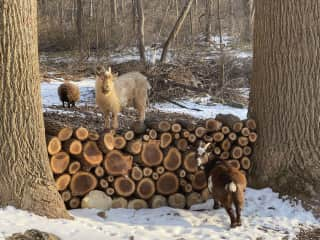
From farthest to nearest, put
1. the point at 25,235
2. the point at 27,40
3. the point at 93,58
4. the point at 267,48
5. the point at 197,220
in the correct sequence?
the point at 93,58 < the point at 267,48 < the point at 197,220 < the point at 27,40 < the point at 25,235

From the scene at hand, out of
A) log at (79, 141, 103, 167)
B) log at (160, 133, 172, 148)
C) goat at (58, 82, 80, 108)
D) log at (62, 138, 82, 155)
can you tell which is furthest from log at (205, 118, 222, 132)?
goat at (58, 82, 80, 108)

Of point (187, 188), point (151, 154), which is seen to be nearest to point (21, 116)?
point (151, 154)

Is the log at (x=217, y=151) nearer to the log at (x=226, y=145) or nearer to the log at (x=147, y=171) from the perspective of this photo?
the log at (x=226, y=145)

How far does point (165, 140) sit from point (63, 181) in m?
1.55

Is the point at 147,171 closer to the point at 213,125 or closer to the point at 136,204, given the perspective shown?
the point at 136,204

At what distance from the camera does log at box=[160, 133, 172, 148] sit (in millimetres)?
6980

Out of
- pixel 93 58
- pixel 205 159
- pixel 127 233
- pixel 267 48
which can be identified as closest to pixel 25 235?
pixel 127 233

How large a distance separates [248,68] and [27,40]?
13820mm

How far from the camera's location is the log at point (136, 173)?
679cm

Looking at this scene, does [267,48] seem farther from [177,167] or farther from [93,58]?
[93,58]

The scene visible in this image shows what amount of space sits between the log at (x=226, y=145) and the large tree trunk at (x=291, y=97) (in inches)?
19.8

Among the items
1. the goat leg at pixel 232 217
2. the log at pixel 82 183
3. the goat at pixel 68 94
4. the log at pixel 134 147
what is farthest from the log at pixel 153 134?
the goat at pixel 68 94

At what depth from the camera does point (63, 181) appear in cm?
637

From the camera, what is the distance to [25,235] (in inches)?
188
